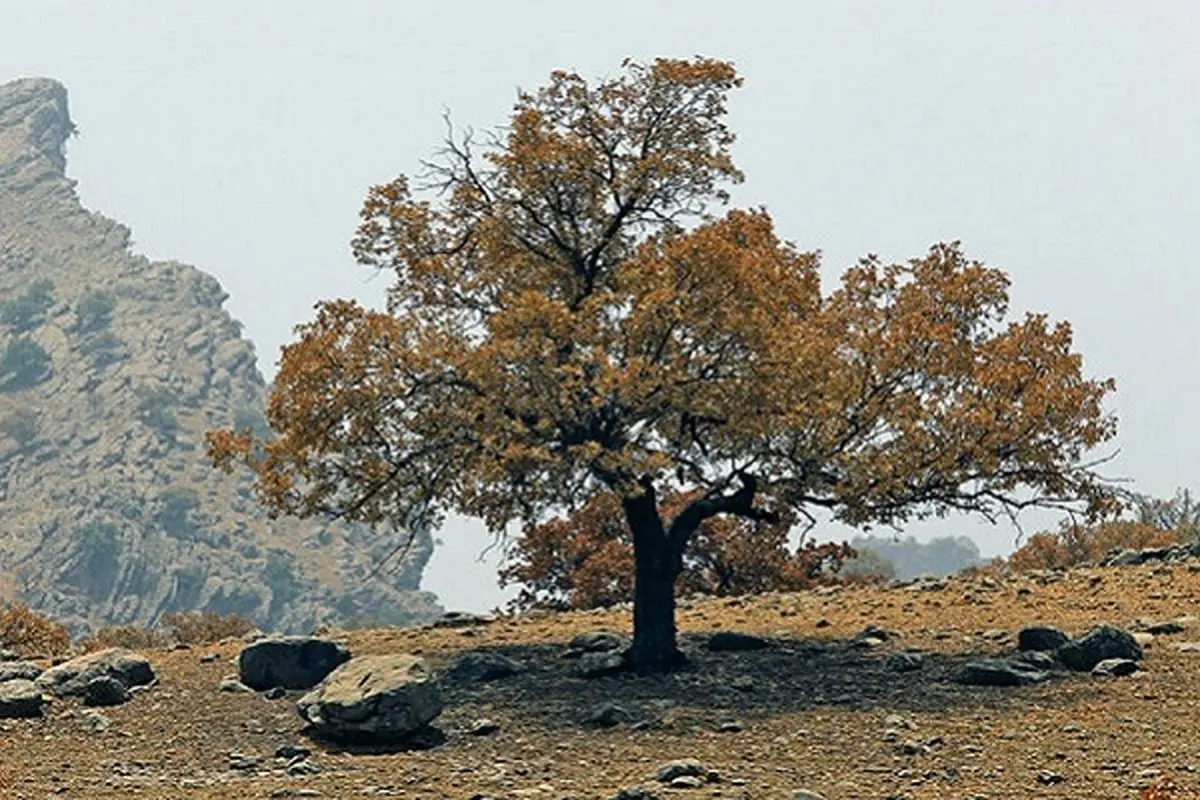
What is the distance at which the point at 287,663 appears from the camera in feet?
92.9

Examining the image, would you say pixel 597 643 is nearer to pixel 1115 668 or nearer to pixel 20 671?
pixel 1115 668

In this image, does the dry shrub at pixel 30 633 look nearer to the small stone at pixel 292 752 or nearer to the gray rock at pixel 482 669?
the gray rock at pixel 482 669

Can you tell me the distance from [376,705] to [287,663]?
6.60m

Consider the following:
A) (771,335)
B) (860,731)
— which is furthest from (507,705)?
(771,335)

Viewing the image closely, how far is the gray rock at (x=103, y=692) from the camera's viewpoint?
26594 mm

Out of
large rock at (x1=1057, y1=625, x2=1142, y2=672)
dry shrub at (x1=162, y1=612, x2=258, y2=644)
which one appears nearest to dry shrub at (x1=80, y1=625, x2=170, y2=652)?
dry shrub at (x1=162, y1=612, x2=258, y2=644)

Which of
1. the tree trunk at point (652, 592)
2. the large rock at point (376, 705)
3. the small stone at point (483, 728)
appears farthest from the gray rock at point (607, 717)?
the tree trunk at point (652, 592)

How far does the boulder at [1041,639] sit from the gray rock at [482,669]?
10.2 m

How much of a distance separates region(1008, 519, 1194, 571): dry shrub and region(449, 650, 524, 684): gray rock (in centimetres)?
4121

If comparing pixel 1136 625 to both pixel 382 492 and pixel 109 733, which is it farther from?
pixel 109 733

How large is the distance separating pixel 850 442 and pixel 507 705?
27.9 feet

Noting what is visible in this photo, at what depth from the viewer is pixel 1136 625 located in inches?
1173

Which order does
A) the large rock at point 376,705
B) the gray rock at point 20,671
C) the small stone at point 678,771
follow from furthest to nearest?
the gray rock at point 20,671 < the large rock at point 376,705 < the small stone at point 678,771

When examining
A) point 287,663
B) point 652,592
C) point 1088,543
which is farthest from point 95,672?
point 1088,543
